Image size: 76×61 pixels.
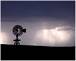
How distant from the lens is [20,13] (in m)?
2.29

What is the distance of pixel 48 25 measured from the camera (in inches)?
88.7

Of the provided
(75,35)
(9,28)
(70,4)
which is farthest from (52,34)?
(9,28)

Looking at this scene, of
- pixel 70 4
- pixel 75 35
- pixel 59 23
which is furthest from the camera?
pixel 59 23

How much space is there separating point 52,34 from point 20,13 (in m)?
0.58

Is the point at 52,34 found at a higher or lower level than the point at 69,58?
higher

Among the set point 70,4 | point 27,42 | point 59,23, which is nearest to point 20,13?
point 27,42

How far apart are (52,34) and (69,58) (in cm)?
41

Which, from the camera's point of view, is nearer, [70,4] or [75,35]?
[75,35]

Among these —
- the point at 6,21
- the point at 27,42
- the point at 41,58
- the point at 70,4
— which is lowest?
the point at 41,58

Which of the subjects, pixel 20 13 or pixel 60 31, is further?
pixel 20 13

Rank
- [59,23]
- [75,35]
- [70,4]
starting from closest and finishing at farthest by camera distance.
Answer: [75,35], [70,4], [59,23]

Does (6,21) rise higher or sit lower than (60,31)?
higher

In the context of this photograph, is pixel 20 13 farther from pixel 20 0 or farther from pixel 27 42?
pixel 27 42

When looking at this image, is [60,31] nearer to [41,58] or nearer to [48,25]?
[48,25]
